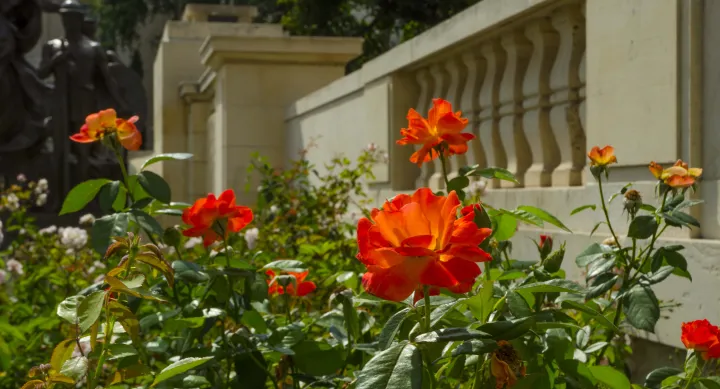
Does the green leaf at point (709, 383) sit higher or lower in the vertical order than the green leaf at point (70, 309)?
lower

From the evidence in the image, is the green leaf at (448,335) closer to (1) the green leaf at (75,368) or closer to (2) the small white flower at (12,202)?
(1) the green leaf at (75,368)

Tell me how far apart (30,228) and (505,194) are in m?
2.51

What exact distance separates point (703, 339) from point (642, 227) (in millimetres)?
433

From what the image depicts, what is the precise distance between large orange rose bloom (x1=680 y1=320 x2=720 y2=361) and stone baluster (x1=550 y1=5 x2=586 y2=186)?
2501 millimetres

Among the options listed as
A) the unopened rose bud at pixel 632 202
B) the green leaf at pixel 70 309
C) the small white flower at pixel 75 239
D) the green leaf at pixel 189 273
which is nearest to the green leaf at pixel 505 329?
the green leaf at pixel 70 309

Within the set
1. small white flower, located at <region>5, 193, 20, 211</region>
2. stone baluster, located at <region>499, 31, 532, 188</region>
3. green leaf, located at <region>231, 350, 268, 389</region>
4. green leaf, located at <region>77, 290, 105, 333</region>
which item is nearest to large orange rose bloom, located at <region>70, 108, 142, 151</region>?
green leaf, located at <region>231, 350, 268, 389</region>

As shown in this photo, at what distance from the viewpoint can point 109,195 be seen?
2445 mm

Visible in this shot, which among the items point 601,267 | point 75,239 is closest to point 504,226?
point 601,267

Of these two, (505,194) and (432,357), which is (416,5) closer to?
(505,194)

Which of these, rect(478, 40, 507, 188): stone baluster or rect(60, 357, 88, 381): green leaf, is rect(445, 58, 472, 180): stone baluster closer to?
rect(478, 40, 507, 188): stone baluster

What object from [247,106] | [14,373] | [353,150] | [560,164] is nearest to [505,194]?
[560,164]

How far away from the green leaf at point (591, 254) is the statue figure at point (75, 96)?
10.9 metres

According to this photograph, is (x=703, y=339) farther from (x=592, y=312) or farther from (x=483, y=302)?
(x=483, y=302)

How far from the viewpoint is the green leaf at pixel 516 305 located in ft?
5.43
